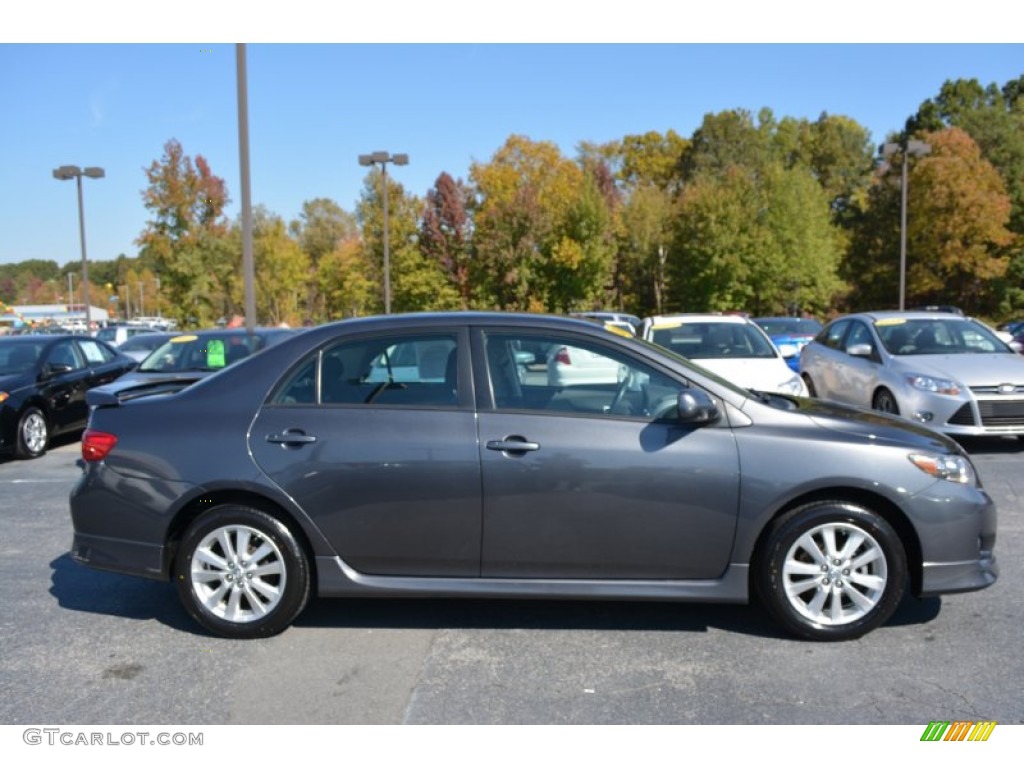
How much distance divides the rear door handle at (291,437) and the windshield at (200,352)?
20.0ft

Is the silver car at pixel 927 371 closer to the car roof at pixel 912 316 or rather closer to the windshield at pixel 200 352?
the car roof at pixel 912 316

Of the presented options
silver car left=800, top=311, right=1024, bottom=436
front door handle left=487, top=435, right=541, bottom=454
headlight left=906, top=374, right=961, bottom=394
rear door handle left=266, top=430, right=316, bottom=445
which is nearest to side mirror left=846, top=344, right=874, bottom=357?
silver car left=800, top=311, right=1024, bottom=436

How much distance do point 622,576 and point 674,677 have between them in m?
0.55

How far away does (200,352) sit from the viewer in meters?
10.2

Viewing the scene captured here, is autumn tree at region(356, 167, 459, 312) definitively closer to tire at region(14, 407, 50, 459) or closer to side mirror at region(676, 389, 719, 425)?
tire at region(14, 407, 50, 459)

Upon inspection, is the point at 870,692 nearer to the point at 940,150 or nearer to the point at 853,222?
the point at 940,150

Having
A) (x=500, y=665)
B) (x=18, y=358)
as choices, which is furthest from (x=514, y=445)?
(x=18, y=358)

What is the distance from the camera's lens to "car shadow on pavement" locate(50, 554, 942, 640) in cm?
442

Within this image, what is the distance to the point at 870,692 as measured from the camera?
3.59 m

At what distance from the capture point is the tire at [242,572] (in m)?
4.23

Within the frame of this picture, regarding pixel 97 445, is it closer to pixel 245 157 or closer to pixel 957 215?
pixel 245 157

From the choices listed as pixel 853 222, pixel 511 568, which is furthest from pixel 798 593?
pixel 853 222
